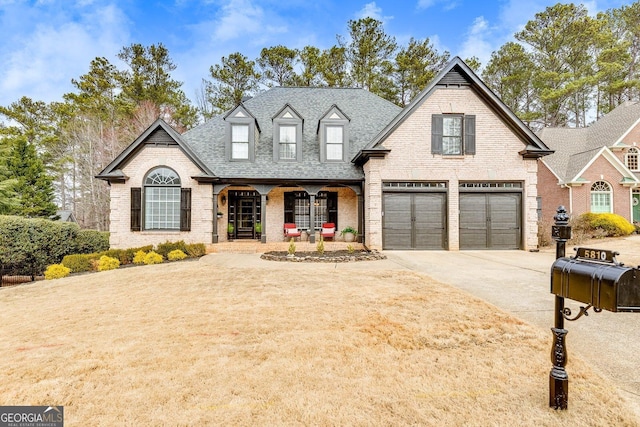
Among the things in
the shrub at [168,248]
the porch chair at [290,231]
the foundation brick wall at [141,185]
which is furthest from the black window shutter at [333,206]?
the shrub at [168,248]

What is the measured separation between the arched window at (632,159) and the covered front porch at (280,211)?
69.4 feet

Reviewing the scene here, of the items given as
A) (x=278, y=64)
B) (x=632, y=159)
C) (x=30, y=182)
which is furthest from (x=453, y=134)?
(x=30, y=182)

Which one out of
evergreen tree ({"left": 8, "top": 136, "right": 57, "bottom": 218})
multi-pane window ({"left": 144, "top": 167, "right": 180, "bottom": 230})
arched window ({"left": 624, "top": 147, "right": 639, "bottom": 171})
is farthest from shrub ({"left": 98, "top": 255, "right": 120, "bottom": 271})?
arched window ({"left": 624, "top": 147, "right": 639, "bottom": 171})

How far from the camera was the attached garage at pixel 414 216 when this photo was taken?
43.9 feet

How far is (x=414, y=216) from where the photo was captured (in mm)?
13422

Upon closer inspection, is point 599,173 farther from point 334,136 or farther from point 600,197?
point 334,136

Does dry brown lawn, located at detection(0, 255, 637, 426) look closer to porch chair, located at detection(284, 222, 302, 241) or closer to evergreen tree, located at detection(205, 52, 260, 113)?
porch chair, located at detection(284, 222, 302, 241)

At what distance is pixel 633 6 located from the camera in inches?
1224

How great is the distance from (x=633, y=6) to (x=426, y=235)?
38.9 m

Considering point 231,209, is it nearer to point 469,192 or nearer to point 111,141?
point 469,192

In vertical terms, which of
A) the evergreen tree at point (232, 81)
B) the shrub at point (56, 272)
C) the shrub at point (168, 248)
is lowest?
the shrub at point (56, 272)

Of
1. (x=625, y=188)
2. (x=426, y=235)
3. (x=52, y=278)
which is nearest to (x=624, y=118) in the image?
(x=625, y=188)

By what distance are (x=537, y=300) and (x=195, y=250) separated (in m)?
11.3

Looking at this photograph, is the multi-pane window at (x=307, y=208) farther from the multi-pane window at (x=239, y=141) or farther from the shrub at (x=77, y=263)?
the shrub at (x=77, y=263)
